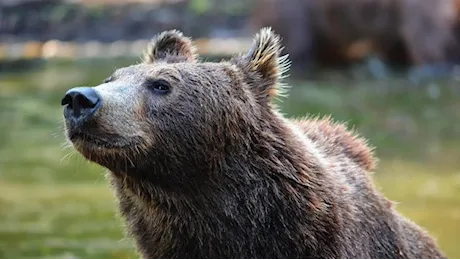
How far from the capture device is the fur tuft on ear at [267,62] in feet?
19.7

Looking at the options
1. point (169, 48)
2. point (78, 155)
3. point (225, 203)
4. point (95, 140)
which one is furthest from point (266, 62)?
point (78, 155)

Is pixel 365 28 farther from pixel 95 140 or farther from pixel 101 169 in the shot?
pixel 95 140

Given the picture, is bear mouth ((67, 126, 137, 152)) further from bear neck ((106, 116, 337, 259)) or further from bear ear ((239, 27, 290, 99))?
bear ear ((239, 27, 290, 99))

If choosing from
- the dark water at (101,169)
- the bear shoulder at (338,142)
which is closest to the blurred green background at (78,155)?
the dark water at (101,169)

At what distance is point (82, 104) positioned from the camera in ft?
16.8

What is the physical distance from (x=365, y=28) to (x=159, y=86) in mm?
15695

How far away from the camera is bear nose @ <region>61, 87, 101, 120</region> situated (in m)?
5.09

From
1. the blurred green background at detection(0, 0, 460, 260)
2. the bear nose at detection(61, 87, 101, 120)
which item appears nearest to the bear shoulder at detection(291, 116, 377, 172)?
the blurred green background at detection(0, 0, 460, 260)

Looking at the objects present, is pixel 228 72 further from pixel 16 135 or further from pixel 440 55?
pixel 440 55

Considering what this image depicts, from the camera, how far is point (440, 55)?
20.5 meters

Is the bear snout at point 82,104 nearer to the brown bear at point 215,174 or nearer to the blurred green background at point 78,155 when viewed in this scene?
the brown bear at point 215,174

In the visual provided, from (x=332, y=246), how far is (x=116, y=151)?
131cm

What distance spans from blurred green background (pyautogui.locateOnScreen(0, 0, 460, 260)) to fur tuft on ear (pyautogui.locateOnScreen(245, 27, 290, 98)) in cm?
116

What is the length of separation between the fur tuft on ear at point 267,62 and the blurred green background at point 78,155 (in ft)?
3.81
